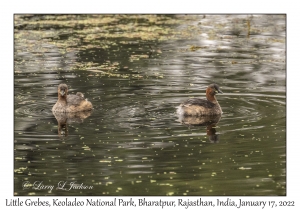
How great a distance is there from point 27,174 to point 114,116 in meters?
4.03

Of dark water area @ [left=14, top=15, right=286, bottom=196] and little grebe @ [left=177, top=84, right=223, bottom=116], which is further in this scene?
little grebe @ [left=177, top=84, right=223, bottom=116]

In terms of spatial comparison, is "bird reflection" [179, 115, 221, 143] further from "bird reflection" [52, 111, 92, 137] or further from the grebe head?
"bird reflection" [52, 111, 92, 137]

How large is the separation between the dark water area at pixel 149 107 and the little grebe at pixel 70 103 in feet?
0.74

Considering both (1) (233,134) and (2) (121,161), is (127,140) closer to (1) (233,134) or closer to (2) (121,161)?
(2) (121,161)

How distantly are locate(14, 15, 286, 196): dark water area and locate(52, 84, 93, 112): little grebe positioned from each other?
0.22 m

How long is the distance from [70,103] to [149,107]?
1.89 meters

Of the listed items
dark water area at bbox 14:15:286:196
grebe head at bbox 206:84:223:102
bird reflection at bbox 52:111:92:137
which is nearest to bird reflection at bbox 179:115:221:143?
dark water area at bbox 14:15:286:196

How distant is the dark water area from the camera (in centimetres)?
1170

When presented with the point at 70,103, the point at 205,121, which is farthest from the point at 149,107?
the point at 70,103

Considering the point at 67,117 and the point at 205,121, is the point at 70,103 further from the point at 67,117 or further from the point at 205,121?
the point at 205,121

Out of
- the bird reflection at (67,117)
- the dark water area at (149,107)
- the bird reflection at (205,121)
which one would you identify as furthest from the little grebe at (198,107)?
the bird reflection at (67,117)

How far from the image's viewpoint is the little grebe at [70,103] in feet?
54.7

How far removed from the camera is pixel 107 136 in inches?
553
